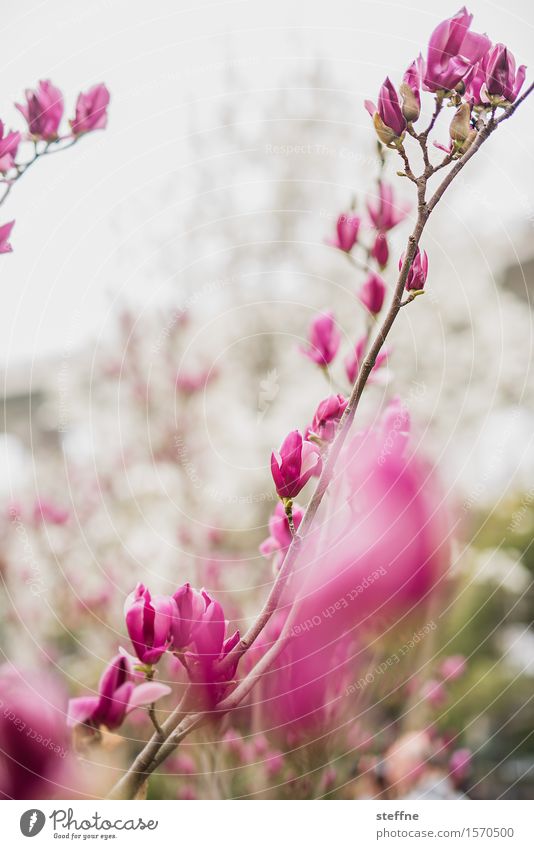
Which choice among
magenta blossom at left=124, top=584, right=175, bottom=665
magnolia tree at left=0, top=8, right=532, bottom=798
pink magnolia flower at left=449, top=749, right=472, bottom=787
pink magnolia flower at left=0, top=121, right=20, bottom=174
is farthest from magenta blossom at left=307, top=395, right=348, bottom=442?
pink magnolia flower at left=449, top=749, right=472, bottom=787

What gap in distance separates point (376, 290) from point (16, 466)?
76 centimetres

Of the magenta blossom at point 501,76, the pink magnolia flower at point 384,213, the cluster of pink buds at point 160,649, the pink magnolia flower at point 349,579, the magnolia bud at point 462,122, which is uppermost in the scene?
the magenta blossom at point 501,76

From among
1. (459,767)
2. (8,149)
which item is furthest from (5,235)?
(459,767)

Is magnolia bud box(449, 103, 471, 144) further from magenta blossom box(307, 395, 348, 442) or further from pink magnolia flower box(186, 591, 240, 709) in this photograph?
pink magnolia flower box(186, 591, 240, 709)

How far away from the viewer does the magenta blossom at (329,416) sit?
0.31 meters

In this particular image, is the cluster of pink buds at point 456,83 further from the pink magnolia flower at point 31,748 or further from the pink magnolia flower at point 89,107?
the pink magnolia flower at point 31,748

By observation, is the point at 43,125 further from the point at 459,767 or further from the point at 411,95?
the point at 459,767

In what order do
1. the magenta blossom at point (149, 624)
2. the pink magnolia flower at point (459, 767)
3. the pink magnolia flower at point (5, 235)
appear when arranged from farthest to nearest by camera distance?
the pink magnolia flower at point (459, 767), the pink magnolia flower at point (5, 235), the magenta blossom at point (149, 624)

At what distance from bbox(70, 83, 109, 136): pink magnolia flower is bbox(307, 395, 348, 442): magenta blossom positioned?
0.23 meters

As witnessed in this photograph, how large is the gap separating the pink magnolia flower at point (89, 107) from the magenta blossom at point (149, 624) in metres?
0.28

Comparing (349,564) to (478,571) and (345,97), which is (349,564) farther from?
(345,97)

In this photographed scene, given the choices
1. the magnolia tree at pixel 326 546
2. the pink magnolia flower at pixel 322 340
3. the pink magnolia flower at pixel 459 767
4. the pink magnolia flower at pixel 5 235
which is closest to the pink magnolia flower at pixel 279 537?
A: the magnolia tree at pixel 326 546

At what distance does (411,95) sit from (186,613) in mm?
251
